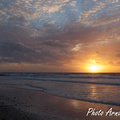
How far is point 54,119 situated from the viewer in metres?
6.19

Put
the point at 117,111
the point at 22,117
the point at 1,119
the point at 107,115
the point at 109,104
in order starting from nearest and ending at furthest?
the point at 1,119
the point at 22,117
the point at 107,115
the point at 117,111
the point at 109,104

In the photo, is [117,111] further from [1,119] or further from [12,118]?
[1,119]

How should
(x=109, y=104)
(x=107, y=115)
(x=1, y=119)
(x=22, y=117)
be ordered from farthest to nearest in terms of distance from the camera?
(x=109, y=104) → (x=107, y=115) → (x=22, y=117) → (x=1, y=119)

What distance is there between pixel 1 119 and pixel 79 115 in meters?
3.83

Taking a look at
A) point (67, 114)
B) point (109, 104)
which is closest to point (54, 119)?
point (67, 114)

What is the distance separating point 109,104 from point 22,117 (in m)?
5.83

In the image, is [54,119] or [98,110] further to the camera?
[98,110]

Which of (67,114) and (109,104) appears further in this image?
(109,104)

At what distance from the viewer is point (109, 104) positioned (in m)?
8.88

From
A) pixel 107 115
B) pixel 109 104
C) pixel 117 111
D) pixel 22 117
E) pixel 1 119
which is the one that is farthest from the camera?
pixel 109 104

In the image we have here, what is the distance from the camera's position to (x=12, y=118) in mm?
6191

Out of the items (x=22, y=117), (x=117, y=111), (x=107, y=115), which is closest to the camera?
(x=22, y=117)

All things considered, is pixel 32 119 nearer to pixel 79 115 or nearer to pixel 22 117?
pixel 22 117

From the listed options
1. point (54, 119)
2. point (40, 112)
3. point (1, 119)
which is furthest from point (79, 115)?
point (1, 119)
